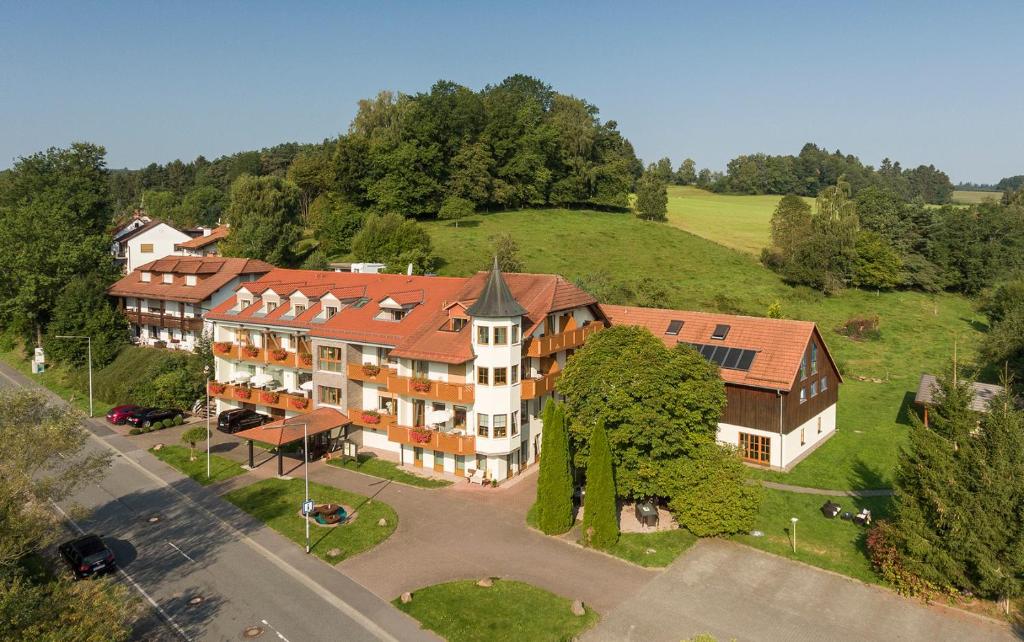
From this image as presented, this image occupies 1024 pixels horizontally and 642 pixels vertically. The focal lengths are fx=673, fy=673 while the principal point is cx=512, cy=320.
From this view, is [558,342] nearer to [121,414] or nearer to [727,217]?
[121,414]

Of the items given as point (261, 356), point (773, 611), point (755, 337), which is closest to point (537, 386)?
point (755, 337)

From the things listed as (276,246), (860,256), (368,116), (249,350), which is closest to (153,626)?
(249,350)

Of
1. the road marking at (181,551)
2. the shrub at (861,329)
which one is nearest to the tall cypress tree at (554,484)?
the road marking at (181,551)

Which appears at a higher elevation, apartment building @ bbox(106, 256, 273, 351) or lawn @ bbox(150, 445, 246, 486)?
apartment building @ bbox(106, 256, 273, 351)

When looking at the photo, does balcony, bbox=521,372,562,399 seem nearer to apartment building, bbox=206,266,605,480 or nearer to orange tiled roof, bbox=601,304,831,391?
apartment building, bbox=206,266,605,480

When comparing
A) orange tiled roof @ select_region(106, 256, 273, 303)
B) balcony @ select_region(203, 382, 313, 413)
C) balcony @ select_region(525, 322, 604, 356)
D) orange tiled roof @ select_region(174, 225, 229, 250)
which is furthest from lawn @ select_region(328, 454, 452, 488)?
orange tiled roof @ select_region(174, 225, 229, 250)
